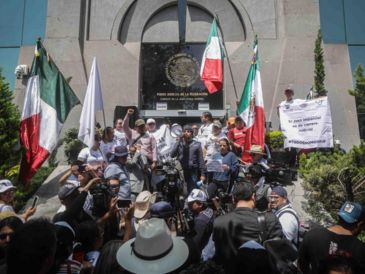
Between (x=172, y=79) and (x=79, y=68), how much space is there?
12.8ft

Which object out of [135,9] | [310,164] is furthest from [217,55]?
[135,9]

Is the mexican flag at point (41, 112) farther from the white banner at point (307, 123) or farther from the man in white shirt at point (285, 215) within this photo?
the white banner at point (307, 123)

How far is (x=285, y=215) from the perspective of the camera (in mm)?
3861

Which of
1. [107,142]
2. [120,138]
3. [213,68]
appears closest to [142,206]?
[107,142]

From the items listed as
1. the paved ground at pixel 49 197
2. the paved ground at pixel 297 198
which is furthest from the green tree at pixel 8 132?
the paved ground at pixel 297 198

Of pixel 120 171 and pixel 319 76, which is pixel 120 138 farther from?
pixel 319 76

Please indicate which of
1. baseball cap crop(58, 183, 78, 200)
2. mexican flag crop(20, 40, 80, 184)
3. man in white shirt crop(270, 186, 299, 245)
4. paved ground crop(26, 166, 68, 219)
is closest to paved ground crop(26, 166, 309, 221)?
paved ground crop(26, 166, 68, 219)

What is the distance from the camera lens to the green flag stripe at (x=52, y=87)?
634 cm

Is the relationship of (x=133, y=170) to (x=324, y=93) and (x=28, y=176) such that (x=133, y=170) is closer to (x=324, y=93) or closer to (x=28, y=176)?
(x=28, y=176)

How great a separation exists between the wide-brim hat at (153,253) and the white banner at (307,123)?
631cm

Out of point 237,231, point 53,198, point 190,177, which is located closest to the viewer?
point 237,231

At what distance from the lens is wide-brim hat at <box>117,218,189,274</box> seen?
2.22 meters

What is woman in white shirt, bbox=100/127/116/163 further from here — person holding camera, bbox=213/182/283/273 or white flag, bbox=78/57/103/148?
person holding camera, bbox=213/182/283/273

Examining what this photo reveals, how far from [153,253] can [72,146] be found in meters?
9.25
